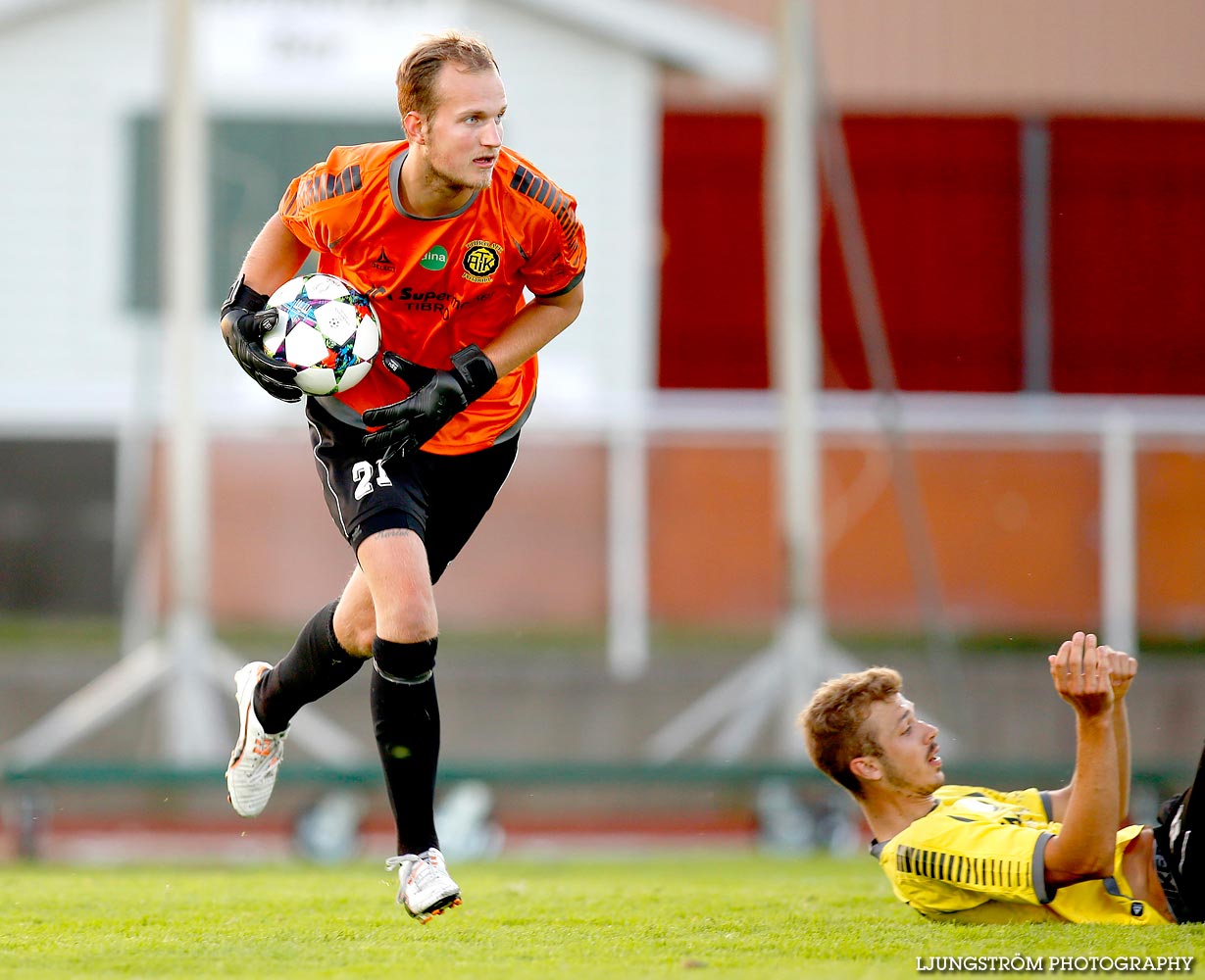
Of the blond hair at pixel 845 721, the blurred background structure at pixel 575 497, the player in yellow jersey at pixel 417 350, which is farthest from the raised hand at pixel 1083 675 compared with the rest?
the blurred background structure at pixel 575 497

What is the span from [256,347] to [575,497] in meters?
6.51

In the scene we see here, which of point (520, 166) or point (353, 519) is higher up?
point (520, 166)

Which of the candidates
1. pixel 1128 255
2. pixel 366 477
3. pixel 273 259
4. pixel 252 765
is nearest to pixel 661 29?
pixel 1128 255

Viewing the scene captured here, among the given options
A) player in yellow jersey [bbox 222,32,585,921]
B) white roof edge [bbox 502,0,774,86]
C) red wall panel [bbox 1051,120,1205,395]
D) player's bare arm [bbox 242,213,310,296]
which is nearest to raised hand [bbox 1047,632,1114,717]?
player in yellow jersey [bbox 222,32,585,921]

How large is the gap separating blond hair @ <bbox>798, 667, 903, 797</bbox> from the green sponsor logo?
1587 mm

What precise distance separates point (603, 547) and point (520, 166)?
641 centimetres

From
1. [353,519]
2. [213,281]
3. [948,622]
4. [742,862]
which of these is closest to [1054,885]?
[353,519]

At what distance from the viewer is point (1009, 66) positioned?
17.6 meters

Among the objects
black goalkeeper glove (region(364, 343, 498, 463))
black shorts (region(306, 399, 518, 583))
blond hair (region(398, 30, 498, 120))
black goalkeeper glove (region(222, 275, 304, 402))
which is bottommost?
black shorts (region(306, 399, 518, 583))

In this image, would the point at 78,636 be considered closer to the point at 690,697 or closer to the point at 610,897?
the point at 690,697

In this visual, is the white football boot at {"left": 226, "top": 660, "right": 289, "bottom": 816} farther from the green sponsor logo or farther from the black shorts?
the green sponsor logo

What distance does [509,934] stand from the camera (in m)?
4.72

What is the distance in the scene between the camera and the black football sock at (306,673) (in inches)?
203

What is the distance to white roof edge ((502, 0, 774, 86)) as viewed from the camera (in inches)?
545
